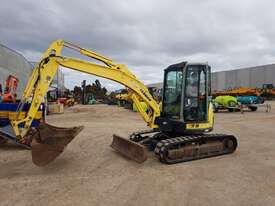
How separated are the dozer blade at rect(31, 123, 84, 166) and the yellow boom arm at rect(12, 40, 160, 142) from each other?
0.47 metres

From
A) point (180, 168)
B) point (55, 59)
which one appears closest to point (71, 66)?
point (55, 59)

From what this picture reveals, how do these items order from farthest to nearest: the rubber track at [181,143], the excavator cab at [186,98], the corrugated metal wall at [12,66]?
the corrugated metal wall at [12,66]
the excavator cab at [186,98]
the rubber track at [181,143]

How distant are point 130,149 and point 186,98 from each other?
203 centimetres

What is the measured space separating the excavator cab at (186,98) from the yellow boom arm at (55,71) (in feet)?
2.84

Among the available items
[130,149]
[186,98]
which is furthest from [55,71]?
[186,98]

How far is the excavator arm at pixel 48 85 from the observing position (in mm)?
5722

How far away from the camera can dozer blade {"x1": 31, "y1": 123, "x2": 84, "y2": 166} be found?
5.50 m

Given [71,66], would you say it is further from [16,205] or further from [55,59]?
[16,205]

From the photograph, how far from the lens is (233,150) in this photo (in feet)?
24.4

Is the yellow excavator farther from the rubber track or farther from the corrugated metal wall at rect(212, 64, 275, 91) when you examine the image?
the corrugated metal wall at rect(212, 64, 275, 91)

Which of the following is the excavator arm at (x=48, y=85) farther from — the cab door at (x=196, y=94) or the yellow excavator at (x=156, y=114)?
the cab door at (x=196, y=94)

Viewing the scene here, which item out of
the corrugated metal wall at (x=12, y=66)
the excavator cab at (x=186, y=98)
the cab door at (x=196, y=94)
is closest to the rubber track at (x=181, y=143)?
the excavator cab at (x=186, y=98)

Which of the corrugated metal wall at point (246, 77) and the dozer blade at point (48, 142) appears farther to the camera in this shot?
the corrugated metal wall at point (246, 77)

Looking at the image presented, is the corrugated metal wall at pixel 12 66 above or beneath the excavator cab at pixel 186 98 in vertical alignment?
above
